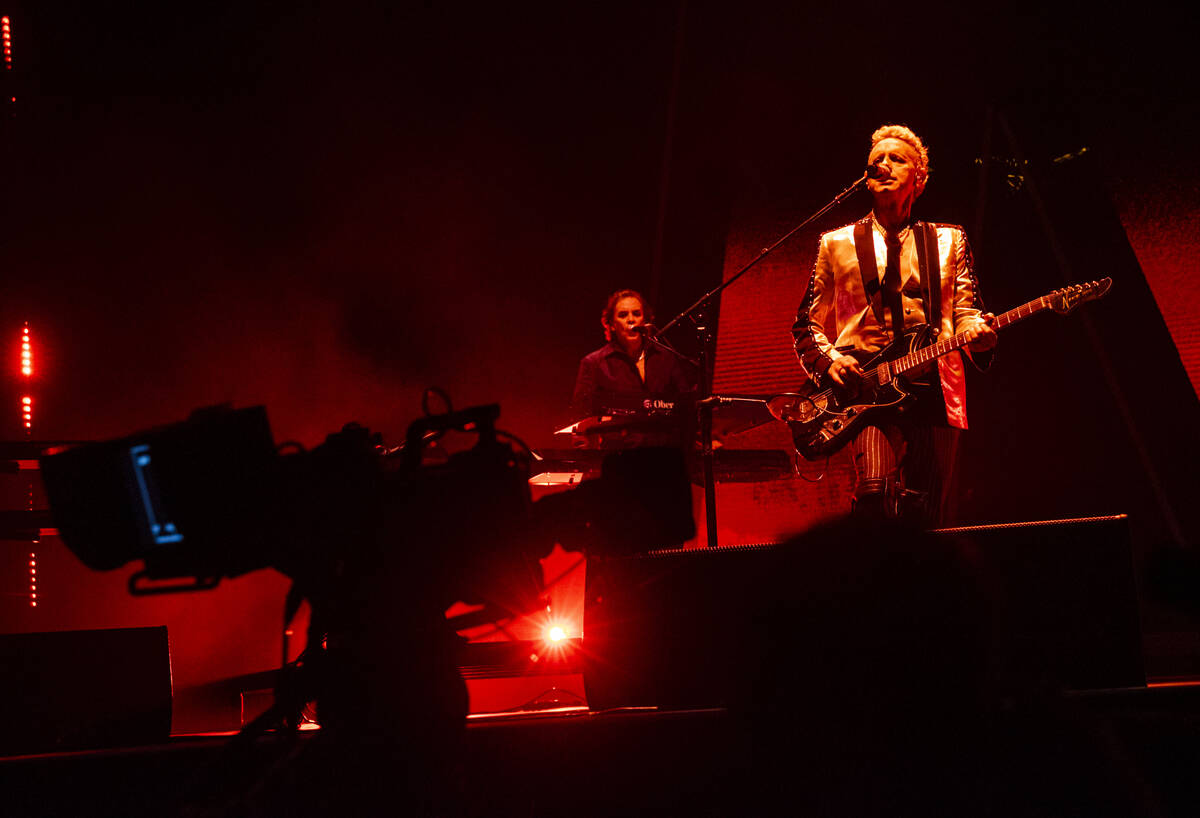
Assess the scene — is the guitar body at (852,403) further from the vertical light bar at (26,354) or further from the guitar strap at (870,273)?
the vertical light bar at (26,354)

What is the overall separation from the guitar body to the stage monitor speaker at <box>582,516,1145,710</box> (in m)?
1.41

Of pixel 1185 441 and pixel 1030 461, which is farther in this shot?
pixel 1030 461

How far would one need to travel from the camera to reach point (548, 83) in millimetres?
6062

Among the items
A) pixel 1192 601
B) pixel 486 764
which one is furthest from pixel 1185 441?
pixel 486 764

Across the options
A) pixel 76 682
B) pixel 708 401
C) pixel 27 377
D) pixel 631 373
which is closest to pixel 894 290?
pixel 708 401

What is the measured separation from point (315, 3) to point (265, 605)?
420 centimetres

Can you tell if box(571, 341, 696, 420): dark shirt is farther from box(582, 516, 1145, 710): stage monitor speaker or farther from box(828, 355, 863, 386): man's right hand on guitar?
box(582, 516, 1145, 710): stage monitor speaker

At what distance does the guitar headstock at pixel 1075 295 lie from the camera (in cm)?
345

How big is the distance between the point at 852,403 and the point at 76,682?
2.78 metres

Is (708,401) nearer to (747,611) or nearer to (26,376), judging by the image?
(747,611)

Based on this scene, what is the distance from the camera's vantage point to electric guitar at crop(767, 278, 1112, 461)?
3.33m

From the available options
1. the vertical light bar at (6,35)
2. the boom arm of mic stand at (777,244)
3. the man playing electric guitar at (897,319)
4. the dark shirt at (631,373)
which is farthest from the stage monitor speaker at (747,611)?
the vertical light bar at (6,35)

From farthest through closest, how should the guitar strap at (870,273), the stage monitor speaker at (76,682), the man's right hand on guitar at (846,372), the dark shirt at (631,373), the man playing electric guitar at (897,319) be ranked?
the dark shirt at (631,373), the guitar strap at (870,273), the man's right hand on guitar at (846,372), the man playing electric guitar at (897,319), the stage monitor speaker at (76,682)

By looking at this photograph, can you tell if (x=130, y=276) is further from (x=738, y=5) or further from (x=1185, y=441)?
(x=1185, y=441)
